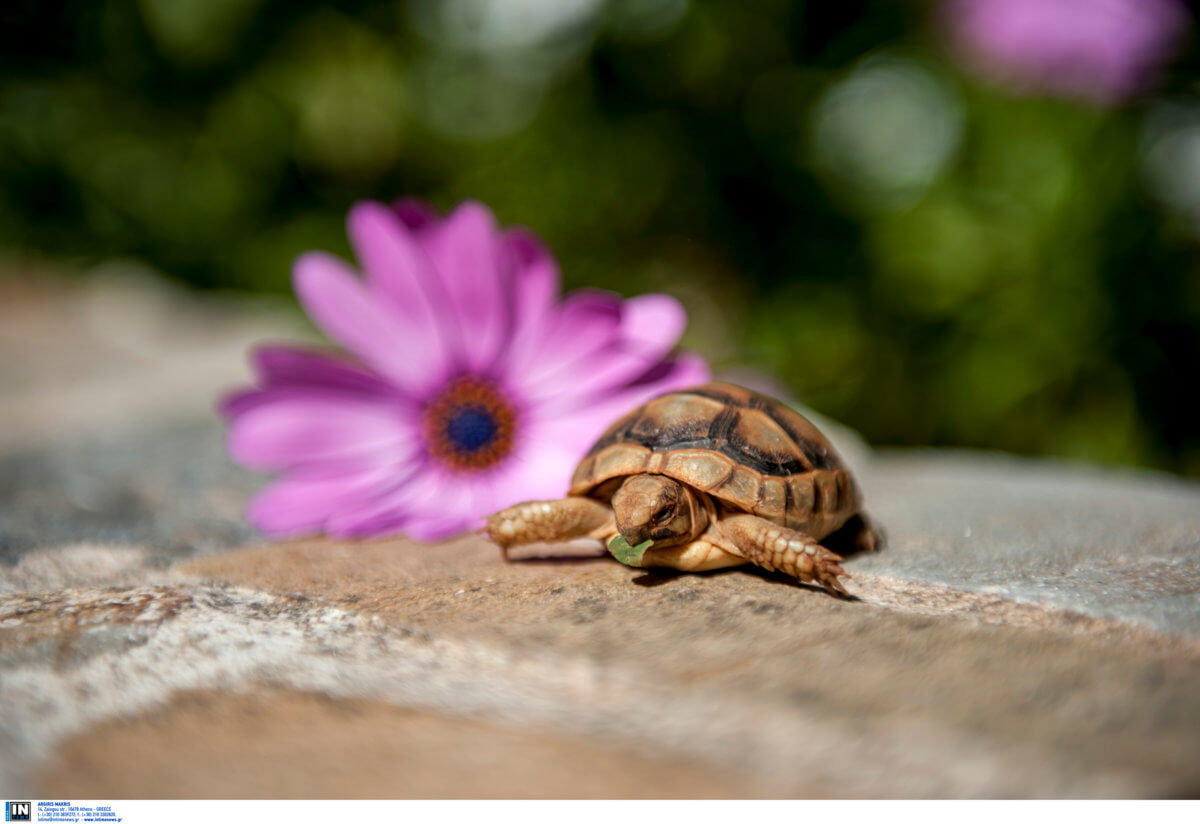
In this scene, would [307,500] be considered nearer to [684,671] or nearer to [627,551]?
[627,551]

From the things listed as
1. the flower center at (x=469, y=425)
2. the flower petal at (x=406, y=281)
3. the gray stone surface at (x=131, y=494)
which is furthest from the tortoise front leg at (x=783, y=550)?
the gray stone surface at (x=131, y=494)

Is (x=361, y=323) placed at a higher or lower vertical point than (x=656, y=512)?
higher

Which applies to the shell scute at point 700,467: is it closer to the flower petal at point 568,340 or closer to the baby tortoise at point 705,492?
the baby tortoise at point 705,492

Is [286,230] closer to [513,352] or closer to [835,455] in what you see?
[513,352]

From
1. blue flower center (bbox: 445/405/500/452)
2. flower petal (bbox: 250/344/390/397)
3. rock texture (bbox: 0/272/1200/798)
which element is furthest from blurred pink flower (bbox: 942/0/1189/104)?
flower petal (bbox: 250/344/390/397)

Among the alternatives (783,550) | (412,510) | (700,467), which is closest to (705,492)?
(700,467)

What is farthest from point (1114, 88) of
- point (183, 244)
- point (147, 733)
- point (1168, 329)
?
point (183, 244)

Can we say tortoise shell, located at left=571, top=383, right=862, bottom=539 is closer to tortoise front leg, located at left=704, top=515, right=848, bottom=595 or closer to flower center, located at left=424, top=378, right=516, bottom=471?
tortoise front leg, located at left=704, top=515, right=848, bottom=595
